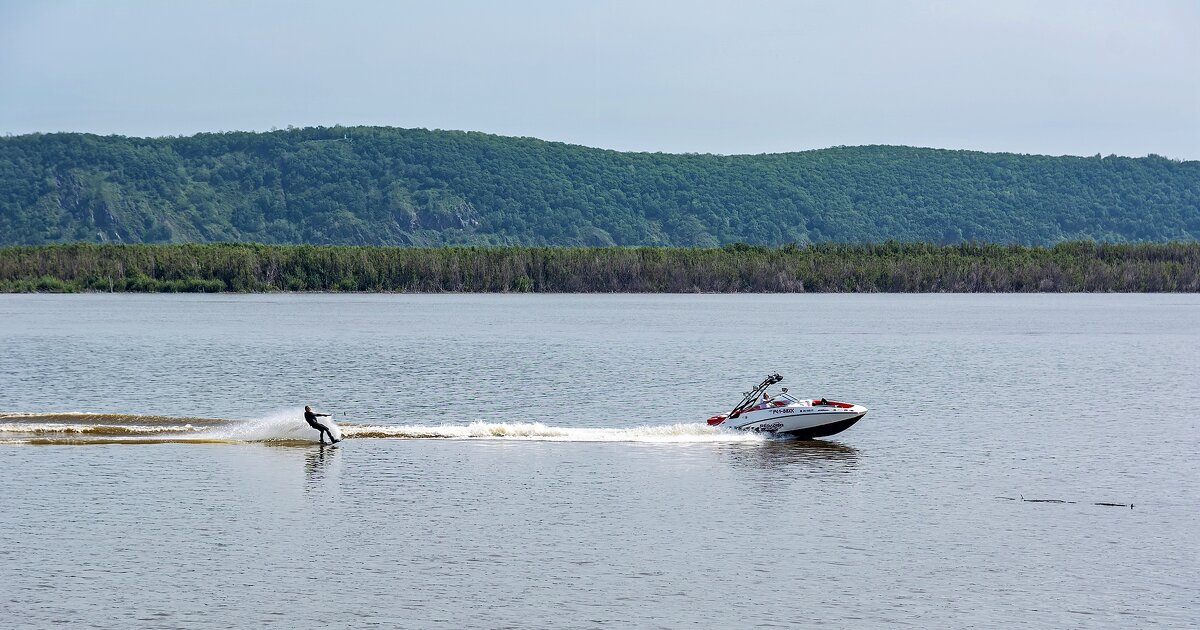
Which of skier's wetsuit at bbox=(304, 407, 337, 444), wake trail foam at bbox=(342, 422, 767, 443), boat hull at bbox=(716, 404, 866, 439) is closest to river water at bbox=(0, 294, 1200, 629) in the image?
wake trail foam at bbox=(342, 422, 767, 443)

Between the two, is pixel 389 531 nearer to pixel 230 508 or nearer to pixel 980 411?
pixel 230 508

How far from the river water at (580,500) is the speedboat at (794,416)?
649mm

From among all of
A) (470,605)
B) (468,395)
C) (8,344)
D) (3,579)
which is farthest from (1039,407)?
(8,344)

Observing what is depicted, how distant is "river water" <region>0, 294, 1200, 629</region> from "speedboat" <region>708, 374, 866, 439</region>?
25.6 inches

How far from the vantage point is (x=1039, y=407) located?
69.0 metres

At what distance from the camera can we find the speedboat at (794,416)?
5153 cm

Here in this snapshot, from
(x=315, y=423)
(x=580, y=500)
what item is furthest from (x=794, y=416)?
(x=315, y=423)

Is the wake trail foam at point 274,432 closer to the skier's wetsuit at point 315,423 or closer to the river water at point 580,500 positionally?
the river water at point 580,500

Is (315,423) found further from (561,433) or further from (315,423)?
(561,433)

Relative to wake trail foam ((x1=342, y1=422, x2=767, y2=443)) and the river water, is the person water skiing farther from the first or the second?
wake trail foam ((x1=342, y1=422, x2=767, y2=443))

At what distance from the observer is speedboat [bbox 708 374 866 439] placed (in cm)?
5153

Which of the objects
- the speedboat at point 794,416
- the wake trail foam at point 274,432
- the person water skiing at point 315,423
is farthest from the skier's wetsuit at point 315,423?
the speedboat at point 794,416

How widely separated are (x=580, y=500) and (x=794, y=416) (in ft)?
46.1

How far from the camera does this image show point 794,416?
51.7 metres
